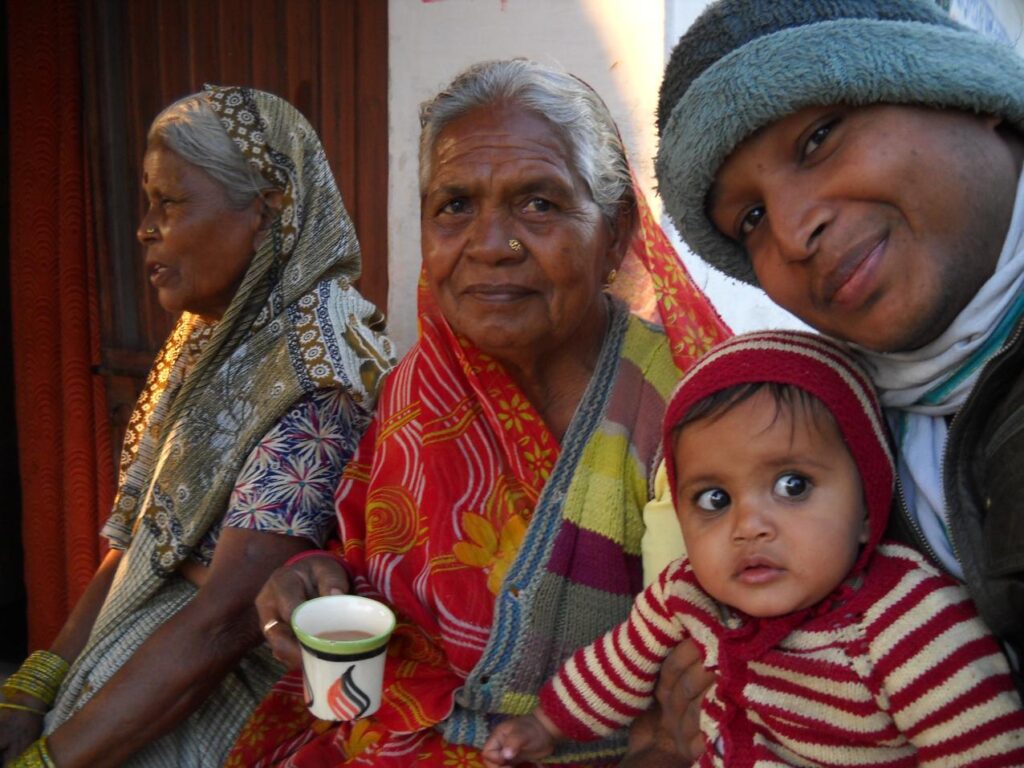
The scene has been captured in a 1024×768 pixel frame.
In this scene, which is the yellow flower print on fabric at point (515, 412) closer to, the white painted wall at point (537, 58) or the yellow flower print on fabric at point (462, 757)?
the yellow flower print on fabric at point (462, 757)

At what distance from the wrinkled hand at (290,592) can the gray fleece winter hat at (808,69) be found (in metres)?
1.10

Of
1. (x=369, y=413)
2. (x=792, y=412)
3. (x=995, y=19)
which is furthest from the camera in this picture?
(x=995, y=19)

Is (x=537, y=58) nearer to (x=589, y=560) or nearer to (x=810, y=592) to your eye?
(x=589, y=560)

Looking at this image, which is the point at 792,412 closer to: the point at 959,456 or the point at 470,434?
the point at 959,456

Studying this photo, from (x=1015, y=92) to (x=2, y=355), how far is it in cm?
455

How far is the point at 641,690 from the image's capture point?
1.65 metres

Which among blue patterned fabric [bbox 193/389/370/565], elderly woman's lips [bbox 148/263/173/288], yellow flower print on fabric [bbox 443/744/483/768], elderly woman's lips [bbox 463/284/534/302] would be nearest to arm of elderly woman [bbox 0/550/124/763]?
blue patterned fabric [bbox 193/389/370/565]

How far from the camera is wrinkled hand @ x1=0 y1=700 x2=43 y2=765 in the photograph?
7.79 feet

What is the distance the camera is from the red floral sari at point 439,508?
1.88 metres

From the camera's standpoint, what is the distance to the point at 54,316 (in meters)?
4.19

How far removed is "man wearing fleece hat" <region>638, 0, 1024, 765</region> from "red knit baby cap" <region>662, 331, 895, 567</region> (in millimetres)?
74

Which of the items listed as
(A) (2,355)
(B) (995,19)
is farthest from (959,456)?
(B) (995,19)

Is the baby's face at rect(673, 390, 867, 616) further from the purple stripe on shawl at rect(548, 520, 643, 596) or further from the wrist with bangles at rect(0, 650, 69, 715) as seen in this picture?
the wrist with bangles at rect(0, 650, 69, 715)

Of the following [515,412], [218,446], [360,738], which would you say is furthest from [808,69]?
[218,446]
